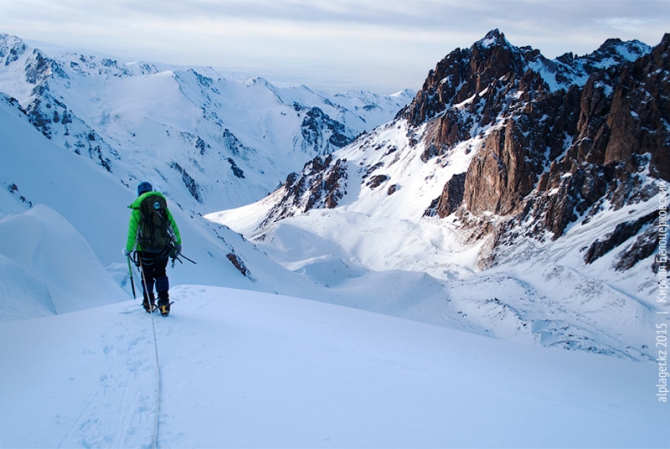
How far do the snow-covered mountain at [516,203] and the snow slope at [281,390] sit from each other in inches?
921

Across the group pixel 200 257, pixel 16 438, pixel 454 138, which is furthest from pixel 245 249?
pixel 454 138

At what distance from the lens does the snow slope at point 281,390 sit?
421cm

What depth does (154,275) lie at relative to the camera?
8117 mm

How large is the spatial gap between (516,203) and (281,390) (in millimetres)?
53790

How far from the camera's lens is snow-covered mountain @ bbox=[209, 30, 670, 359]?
32.2 m

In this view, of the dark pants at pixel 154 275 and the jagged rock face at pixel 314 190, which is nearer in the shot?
the dark pants at pixel 154 275

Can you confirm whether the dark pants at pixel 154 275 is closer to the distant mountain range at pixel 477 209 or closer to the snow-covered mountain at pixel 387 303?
the snow-covered mountain at pixel 387 303

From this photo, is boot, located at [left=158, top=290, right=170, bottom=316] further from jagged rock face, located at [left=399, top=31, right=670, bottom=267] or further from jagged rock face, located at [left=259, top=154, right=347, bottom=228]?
jagged rock face, located at [left=259, top=154, right=347, bottom=228]

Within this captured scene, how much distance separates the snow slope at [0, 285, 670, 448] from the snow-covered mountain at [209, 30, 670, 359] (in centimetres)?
2339

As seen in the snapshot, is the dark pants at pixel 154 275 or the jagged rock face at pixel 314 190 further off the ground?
the dark pants at pixel 154 275

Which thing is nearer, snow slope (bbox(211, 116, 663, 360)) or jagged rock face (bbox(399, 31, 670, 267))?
snow slope (bbox(211, 116, 663, 360))

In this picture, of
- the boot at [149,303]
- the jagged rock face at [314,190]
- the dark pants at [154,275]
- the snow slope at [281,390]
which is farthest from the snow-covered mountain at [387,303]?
the jagged rock face at [314,190]

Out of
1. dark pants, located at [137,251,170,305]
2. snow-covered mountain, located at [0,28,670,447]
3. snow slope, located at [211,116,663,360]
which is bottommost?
snow slope, located at [211,116,663,360]

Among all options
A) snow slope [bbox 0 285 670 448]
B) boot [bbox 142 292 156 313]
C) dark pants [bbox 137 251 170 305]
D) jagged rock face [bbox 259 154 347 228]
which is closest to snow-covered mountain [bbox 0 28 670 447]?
snow slope [bbox 0 285 670 448]
